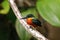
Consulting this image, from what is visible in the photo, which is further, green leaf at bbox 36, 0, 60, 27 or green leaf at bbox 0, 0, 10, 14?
green leaf at bbox 0, 0, 10, 14

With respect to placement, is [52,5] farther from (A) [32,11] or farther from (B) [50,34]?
(A) [32,11]

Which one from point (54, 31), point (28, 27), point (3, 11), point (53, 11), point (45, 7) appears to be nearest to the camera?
point (28, 27)

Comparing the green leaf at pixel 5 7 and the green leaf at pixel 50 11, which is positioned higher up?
the green leaf at pixel 50 11

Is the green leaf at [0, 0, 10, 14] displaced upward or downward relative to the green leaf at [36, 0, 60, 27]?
downward

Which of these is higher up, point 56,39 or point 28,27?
point 28,27

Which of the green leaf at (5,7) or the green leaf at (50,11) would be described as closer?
the green leaf at (50,11)

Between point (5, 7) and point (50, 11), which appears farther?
point (5, 7)

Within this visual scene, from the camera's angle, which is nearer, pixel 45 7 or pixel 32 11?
pixel 45 7

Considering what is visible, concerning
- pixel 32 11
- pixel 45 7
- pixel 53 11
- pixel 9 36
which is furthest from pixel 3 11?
pixel 53 11
